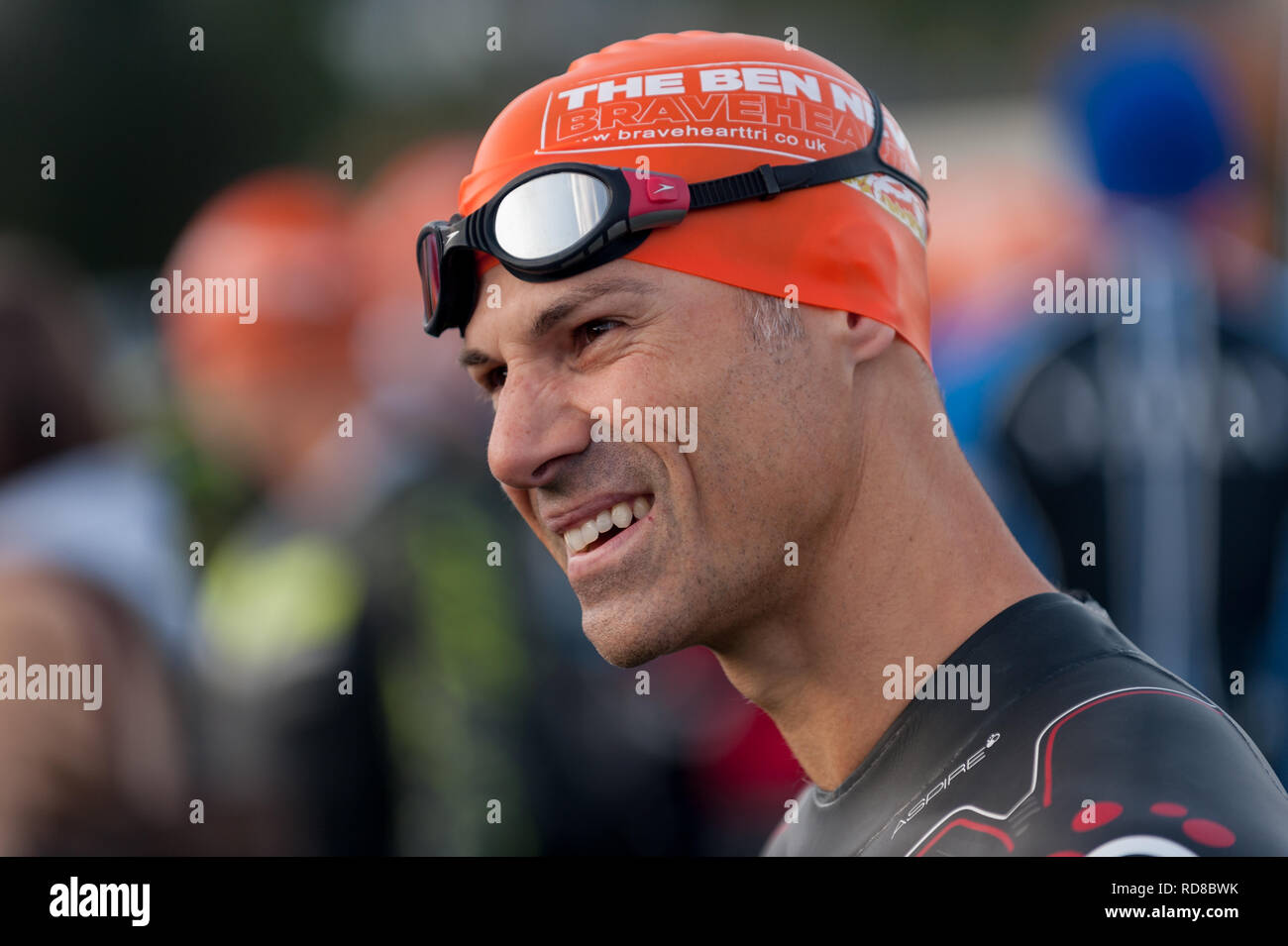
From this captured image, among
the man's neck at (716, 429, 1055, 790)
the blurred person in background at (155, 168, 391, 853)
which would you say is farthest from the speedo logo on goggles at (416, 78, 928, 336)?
the blurred person in background at (155, 168, 391, 853)

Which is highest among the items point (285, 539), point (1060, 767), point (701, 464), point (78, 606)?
point (285, 539)

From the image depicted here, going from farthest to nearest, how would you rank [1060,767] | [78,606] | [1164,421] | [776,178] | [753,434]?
[1164,421]
[78,606]
[776,178]
[753,434]
[1060,767]

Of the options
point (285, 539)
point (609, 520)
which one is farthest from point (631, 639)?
point (285, 539)

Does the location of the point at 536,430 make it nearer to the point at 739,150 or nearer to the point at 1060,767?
the point at 739,150

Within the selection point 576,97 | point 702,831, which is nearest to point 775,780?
point 702,831

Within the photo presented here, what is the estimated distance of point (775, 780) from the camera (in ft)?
15.6

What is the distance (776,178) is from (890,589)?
774 millimetres

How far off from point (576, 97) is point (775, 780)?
10.3ft

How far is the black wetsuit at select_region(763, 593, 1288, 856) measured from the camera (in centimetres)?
159

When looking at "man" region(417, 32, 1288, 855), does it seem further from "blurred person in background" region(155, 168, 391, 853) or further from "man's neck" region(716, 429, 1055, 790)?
"blurred person in background" region(155, 168, 391, 853)

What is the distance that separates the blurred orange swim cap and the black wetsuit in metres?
0.66

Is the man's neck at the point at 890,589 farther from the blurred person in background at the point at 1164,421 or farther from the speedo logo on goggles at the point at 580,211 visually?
the blurred person in background at the point at 1164,421

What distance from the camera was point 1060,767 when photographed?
176 centimetres

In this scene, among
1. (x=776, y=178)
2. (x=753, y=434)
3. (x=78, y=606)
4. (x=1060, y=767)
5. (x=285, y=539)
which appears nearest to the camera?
(x=1060, y=767)
